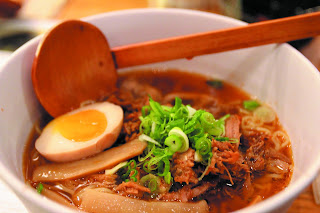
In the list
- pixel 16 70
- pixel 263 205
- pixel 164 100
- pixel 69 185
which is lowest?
pixel 69 185

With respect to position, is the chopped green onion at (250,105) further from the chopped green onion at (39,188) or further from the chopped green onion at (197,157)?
the chopped green onion at (39,188)

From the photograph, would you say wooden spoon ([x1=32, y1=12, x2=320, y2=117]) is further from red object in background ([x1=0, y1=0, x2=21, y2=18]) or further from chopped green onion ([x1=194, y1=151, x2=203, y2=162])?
red object in background ([x1=0, y1=0, x2=21, y2=18])


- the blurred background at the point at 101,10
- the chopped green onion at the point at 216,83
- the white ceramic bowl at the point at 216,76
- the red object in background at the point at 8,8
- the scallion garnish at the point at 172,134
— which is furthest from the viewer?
the red object in background at the point at 8,8

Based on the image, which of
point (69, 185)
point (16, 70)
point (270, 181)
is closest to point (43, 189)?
point (69, 185)

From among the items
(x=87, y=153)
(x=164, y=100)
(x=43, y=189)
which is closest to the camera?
(x=43, y=189)

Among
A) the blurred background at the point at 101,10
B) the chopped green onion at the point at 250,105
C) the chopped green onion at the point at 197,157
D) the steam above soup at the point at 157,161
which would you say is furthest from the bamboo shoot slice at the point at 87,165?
the blurred background at the point at 101,10

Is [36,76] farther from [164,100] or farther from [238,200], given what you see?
[238,200]
